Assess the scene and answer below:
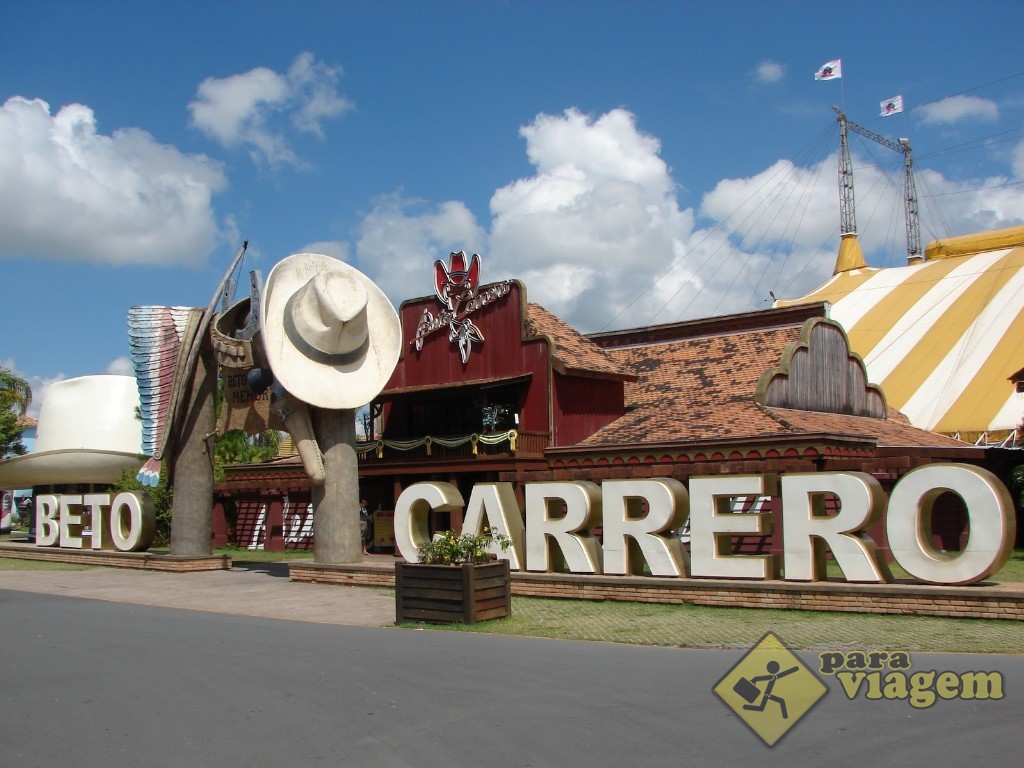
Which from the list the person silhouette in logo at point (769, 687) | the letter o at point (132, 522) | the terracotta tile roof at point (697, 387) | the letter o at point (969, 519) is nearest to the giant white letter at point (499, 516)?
the terracotta tile roof at point (697, 387)

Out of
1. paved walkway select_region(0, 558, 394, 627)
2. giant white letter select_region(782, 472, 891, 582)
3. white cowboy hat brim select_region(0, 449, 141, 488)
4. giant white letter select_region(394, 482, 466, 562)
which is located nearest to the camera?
giant white letter select_region(782, 472, 891, 582)

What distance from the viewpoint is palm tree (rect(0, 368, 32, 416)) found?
5053 cm

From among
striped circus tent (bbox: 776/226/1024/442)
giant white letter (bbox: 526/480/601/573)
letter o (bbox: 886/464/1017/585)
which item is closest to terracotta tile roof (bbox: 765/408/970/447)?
striped circus tent (bbox: 776/226/1024/442)

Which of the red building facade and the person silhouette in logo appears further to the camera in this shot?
the red building facade

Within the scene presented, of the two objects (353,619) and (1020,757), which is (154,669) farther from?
(1020,757)

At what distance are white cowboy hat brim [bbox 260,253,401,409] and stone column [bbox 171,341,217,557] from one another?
449 centimetres

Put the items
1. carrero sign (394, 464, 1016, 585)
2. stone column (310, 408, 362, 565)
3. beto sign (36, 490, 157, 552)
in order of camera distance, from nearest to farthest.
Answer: carrero sign (394, 464, 1016, 585), stone column (310, 408, 362, 565), beto sign (36, 490, 157, 552)

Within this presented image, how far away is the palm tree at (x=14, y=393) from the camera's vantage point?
50.5 metres

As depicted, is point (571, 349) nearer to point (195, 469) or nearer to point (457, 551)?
point (195, 469)

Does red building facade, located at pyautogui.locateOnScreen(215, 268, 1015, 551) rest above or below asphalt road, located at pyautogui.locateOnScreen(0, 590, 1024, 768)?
above

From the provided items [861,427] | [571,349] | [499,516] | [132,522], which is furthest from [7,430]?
[861,427]

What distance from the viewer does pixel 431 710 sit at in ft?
27.3

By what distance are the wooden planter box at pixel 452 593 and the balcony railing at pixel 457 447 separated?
10841mm

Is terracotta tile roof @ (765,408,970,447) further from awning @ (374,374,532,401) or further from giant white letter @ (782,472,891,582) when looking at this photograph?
giant white letter @ (782,472,891,582)
